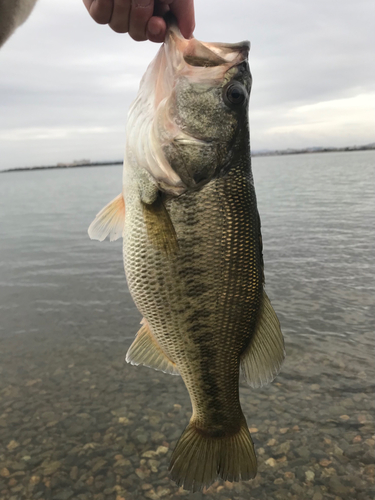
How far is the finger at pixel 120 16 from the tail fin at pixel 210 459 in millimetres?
2504

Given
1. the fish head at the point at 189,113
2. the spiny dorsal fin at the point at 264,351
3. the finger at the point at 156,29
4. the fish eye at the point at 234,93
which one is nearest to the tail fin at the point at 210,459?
the spiny dorsal fin at the point at 264,351

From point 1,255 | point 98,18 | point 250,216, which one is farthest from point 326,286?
point 1,255

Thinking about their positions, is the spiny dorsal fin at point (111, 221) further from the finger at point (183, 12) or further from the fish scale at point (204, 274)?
the finger at point (183, 12)

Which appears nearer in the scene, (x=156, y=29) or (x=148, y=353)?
(x=156, y=29)

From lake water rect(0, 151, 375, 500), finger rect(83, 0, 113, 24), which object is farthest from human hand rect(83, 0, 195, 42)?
lake water rect(0, 151, 375, 500)

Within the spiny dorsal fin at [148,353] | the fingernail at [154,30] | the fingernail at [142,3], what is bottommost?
the spiny dorsal fin at [148,353]

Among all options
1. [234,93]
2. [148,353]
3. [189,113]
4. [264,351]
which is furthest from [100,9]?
[264,351]

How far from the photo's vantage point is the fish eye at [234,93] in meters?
2.18

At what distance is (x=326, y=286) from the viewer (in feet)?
34.1

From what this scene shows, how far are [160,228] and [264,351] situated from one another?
1.03 metres

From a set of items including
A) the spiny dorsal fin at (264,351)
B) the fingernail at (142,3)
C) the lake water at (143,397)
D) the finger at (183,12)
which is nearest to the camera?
the fingernail at (142,3)

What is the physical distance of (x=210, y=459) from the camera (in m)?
2.56

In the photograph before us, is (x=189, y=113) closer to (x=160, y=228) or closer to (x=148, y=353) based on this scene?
(x=160, y=228)

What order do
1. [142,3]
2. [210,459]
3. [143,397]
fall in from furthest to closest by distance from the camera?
[143,397]
[210,459]
[142,3]
